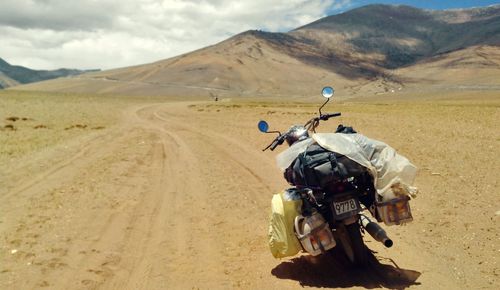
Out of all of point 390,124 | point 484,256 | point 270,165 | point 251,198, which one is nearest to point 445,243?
point 484,256

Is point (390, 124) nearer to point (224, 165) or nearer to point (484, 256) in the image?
point (224, 165)

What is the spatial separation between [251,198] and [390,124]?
39.4 ft

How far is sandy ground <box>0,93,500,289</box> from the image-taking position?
6324mm

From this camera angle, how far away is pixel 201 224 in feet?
28.3

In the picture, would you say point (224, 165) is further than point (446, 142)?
No

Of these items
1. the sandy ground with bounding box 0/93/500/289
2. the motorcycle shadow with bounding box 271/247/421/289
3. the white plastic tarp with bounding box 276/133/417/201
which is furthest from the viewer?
the sandy ground with bounding box 0/93/500/289

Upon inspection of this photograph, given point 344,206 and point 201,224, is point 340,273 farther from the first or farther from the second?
point 201,224

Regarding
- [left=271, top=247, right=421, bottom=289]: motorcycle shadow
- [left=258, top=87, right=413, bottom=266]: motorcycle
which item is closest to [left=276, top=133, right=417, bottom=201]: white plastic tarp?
[left=258, top=87, right=413, bottom=266]: motorcycle

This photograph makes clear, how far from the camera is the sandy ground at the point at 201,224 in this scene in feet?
20.7

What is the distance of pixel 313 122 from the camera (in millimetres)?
7141

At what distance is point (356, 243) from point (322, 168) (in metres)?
1.14

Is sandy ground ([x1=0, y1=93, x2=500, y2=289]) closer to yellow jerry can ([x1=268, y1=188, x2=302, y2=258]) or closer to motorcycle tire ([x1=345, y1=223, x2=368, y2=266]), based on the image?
motorcycle tire ([x1=345, y1=223, x2=368, y2=266])

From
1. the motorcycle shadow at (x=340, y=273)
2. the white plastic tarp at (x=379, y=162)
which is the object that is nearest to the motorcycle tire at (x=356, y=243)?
the motorcycle shadow at (x=340, y=273)

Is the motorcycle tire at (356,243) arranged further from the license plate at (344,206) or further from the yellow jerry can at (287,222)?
the yellow jerry can at (287,222)
